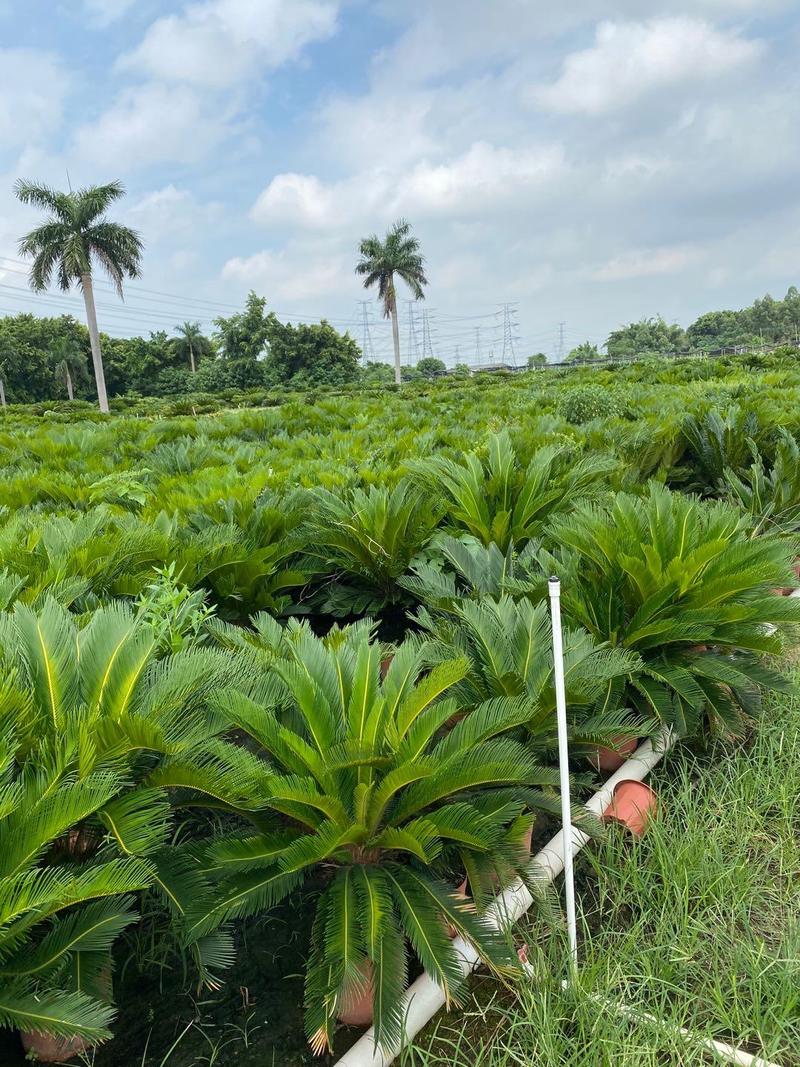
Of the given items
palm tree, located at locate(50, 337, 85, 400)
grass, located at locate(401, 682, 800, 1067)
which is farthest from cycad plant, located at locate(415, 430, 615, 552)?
palm tree, located at locate(50, 337, 85, 400)

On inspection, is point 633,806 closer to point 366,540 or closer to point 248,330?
point 366,540

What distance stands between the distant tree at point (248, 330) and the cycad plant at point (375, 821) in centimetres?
5428

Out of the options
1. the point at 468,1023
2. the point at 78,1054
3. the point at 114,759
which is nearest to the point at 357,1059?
the point at 468,1023

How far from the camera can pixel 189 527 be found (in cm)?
315

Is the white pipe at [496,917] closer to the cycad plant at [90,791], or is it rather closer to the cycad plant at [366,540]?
the cycad plant at [90,791]

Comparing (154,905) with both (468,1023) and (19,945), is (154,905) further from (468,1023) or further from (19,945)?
(468,1023)

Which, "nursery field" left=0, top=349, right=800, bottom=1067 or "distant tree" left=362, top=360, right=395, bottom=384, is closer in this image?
"nursery field" left=0, top=349, right=800, bottom=1067

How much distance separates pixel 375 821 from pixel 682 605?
1506 mm

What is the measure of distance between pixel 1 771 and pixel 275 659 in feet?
2.44

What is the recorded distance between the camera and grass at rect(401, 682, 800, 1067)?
4.41 feet

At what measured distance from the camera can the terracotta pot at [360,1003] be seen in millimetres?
1380

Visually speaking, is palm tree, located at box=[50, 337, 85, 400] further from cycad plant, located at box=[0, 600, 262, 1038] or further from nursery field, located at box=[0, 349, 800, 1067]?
cycad plant, located at box=[0, 600, 262, 1038]

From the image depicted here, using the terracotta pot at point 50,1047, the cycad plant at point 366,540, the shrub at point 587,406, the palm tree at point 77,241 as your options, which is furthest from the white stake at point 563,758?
the palm tree at point 77,241

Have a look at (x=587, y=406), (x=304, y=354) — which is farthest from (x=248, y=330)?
(x=587, y=406)
